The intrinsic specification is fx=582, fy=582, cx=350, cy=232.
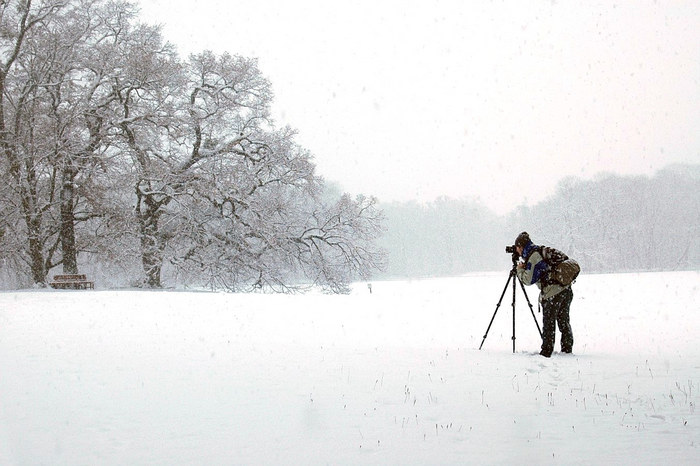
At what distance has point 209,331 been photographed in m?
11.8

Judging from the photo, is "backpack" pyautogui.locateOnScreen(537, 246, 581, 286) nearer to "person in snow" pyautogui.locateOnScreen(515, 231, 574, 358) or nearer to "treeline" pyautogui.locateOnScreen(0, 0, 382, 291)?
"person in snow" pyautogui.locateOnScreen(515, 231, 574, 358)

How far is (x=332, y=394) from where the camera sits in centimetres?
685

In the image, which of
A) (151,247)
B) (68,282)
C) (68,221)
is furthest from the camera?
(151,247)

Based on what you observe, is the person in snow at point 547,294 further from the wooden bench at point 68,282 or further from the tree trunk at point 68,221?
the tree trunk at point 68,221

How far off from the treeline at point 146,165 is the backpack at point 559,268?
57.2 feet

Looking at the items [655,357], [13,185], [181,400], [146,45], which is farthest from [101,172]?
[655,357]

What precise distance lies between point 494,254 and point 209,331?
96884 mm

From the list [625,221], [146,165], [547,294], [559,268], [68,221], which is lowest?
[547,294]

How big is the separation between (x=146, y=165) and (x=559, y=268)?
767 inches

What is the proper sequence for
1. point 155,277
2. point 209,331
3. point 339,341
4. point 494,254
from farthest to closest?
point 494,254
point 155,277
point 209,331
point 339,341

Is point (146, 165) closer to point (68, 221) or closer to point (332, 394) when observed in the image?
point (68, 221)

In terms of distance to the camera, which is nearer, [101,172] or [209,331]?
[209,331]

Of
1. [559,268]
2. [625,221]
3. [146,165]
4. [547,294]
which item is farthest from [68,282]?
[625,221]

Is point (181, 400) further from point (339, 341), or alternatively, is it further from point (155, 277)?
point (155, 277)
